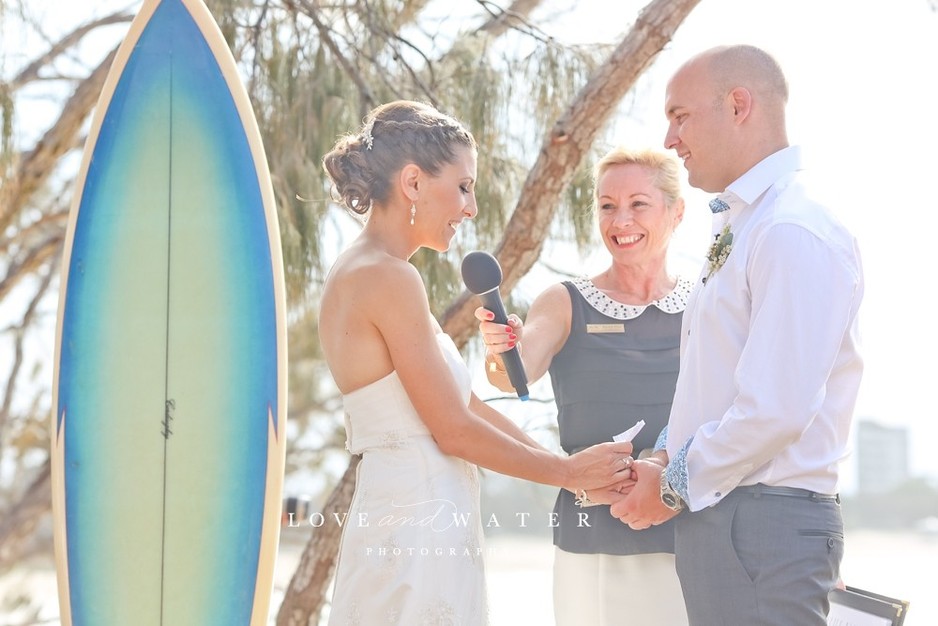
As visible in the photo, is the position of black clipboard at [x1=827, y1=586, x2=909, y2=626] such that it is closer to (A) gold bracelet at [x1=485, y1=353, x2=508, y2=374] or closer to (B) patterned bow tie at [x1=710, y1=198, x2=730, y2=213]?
(B) patterned bow tie at [x1=710, y1=198, x2=730, y2=213]

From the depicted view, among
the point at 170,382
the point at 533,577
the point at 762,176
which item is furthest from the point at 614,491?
the point at 533,577

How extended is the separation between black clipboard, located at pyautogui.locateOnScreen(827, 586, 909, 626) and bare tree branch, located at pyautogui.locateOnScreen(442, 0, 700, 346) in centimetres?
204

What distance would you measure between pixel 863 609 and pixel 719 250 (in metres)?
0.65

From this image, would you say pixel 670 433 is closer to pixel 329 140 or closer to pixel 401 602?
pixel 401 602

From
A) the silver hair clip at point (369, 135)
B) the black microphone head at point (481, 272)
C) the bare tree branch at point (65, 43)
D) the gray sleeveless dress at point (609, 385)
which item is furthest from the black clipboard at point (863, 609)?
the bare tree branch at point (65, 43)

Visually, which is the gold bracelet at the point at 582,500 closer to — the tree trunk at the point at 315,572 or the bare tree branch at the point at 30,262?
the tree trunk at the point at 315,572

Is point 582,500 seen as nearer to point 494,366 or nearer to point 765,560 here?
point 494,366

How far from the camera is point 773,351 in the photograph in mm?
1869

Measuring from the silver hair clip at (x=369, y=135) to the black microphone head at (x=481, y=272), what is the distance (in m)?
0.32

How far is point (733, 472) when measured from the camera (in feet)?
6.28

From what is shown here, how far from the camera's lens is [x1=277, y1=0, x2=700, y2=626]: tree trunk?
12.1ft

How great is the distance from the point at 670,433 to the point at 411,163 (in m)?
0.71

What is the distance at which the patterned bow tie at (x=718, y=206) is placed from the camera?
2121 mm

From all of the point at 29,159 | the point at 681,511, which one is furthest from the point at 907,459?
the point at 681,511
